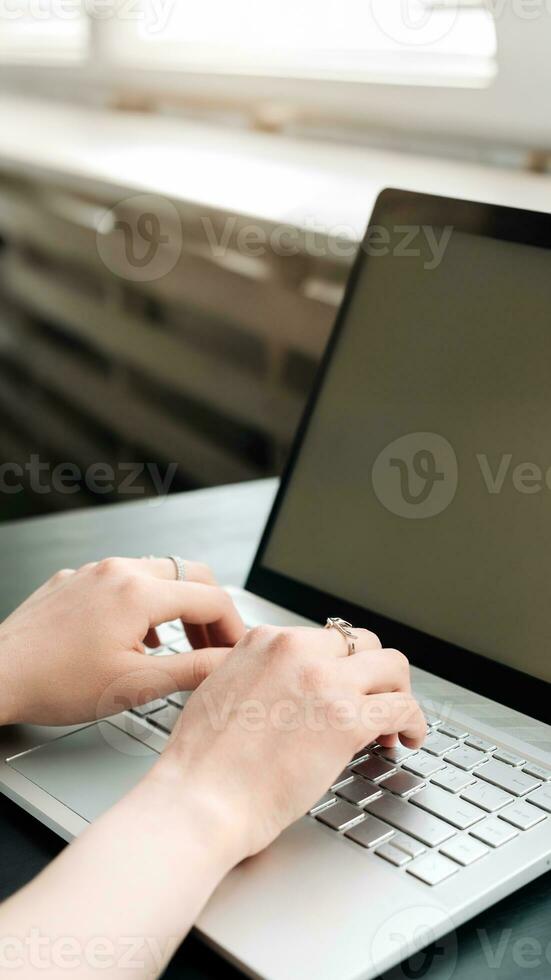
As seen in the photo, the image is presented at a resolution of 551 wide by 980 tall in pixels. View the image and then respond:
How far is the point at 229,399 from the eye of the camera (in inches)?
75.4

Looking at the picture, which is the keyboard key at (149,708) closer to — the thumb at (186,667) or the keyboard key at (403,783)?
the thumb at (186,667)

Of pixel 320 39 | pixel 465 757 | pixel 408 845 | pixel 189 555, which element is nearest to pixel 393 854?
pixel 408 845

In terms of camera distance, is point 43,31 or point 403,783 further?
point 43,31

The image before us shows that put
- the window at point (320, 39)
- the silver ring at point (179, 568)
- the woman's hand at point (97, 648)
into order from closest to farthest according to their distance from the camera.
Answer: the woman's hand at point (97, 648) → the silver ring at point (179, 568) → the window at point (320, 39)

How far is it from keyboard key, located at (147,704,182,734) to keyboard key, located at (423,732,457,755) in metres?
0.16

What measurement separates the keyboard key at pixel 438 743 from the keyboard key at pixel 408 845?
0.09m

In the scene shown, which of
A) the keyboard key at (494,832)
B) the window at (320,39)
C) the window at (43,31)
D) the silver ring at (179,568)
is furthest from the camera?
the window at (43,31)

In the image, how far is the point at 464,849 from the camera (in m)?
0.58

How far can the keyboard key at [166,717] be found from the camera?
0.70m

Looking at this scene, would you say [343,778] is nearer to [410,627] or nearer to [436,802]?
[436,802]

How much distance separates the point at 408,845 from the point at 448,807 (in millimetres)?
42

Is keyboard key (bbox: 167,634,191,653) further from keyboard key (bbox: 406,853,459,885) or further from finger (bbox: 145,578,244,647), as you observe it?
keyboard key (bbox: 406,853,459,885)

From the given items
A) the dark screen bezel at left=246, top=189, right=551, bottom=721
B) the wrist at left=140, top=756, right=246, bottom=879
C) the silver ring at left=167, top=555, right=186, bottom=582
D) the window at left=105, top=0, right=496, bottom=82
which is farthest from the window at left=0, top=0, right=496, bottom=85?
the wrist at left=140, top=756, right=246, bottom=879

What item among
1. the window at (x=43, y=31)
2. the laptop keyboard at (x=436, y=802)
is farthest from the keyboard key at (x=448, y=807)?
the window at (x=43, y=31)
